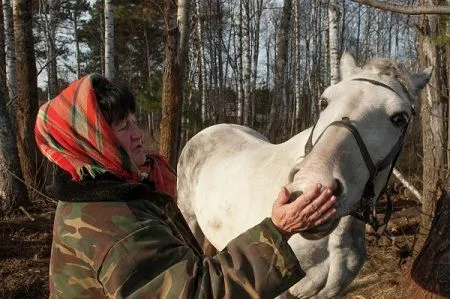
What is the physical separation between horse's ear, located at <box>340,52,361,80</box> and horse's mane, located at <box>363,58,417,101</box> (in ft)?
0.76

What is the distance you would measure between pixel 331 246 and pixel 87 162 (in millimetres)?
1833

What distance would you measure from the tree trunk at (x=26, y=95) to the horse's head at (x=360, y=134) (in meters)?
6.18

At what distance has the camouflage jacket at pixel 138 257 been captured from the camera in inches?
47.3

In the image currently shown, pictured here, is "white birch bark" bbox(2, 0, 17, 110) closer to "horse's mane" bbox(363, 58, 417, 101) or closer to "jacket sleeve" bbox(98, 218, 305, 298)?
"horse's mane" bbox(363, 58, 417, 101)

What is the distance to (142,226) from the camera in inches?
50.2

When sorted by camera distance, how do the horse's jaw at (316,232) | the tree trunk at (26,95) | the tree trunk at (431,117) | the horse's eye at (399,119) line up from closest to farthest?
the horse's jaw at (316,232) < the horse's eye at (399,119) < the tree trunk at (431,117) < the tree trunk at (26,95)

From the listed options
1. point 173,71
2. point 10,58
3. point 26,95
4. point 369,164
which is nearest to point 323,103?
point 369,164

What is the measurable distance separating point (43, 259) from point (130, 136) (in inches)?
158

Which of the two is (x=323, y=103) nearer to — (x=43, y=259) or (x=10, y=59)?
(x=43, y=259)

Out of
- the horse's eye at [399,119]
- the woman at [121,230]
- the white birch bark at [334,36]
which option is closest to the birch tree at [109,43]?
the white birch bark at [334,36]

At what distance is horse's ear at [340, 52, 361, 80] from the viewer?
2.79 metres

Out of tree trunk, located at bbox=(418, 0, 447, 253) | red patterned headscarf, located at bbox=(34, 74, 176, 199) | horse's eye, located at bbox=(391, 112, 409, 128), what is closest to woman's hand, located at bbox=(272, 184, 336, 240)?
red patterned headscarf, located at bbox=(34, 74, 176, 199)

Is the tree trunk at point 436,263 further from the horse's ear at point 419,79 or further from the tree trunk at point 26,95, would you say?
the tree trunk at point 26,95

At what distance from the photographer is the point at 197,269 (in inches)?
49.1
